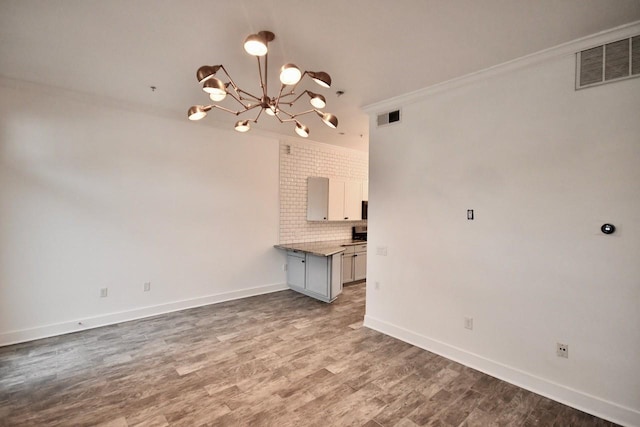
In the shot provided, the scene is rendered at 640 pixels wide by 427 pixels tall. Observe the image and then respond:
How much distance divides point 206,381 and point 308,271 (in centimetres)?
276

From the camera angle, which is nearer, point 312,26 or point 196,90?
point 312,26

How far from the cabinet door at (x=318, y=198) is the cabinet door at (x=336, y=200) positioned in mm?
107

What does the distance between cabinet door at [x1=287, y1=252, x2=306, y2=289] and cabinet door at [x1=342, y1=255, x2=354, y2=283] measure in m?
0.88

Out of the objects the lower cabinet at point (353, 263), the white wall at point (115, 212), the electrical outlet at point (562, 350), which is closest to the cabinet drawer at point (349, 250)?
the lower cabinet at point (353, 263)

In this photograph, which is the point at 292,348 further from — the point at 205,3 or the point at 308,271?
the point at 205,3

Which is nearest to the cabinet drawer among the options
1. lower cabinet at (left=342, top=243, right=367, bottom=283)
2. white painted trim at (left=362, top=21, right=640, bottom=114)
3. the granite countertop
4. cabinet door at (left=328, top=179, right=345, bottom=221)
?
lower cabinet at (left=342, top=243, right=367, bottom=283)

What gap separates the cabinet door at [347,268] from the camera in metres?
5.80

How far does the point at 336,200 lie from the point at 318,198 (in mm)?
415

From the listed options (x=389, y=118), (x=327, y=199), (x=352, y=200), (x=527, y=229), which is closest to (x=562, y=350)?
(x=527, y=229)

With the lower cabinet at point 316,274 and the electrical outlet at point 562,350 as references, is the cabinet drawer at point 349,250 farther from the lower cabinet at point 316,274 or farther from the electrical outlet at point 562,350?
the electrical outlet at point 562,350

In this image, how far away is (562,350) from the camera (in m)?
2.48

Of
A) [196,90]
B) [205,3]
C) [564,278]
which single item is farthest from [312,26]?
[564,278]

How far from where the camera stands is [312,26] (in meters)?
2.30

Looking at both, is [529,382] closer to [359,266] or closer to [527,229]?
[527,229]
